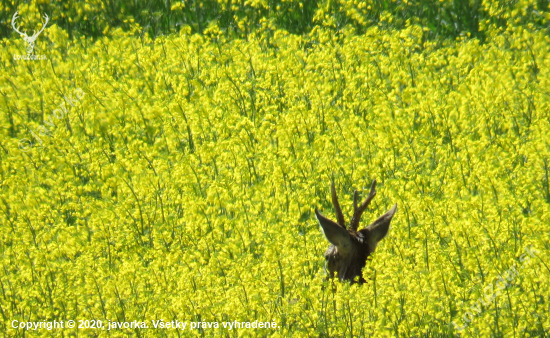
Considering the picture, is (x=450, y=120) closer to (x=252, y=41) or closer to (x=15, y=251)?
(x=252, y=41)

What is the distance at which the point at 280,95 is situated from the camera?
12836mm

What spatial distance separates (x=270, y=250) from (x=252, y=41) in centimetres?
606

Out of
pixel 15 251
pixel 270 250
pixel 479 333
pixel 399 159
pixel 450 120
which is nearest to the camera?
pixel 479 333

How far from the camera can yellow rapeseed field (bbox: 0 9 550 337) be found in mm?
7559

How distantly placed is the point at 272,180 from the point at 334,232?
7.73 ft

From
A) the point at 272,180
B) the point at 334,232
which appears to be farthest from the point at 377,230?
the point at 272,180

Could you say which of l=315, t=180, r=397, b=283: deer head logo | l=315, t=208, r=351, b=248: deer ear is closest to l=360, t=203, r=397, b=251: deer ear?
l=315, t=180, r=397, b=283: deer head logo

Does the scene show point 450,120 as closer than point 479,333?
No

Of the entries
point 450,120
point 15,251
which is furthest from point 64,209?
point 450,120

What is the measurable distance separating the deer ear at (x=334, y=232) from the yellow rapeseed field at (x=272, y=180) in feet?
0.99

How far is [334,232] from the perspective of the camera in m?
7.66

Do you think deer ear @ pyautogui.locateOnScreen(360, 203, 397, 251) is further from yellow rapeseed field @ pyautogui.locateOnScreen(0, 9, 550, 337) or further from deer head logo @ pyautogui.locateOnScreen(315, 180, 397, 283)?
yellow rapeseed field @ pyautogui.locateOnScreen(0, 9, 550, 337)

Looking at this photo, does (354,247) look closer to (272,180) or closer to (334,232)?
(334,232)

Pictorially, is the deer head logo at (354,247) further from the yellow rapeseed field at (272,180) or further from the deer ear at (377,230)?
the yellow rapeseed field at (272,180)
